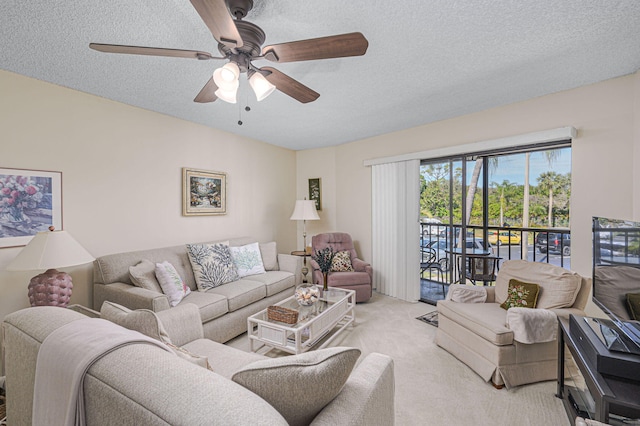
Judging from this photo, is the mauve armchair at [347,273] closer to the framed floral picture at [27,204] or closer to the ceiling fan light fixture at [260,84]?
the ceiling fan light fixture at [260,84]

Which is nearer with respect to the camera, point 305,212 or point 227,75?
point 227,75

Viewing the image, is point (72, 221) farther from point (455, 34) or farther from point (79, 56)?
point (455, 34)

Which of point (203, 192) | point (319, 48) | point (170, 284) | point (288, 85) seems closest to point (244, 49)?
point (288, 85)

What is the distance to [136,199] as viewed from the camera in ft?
9.43

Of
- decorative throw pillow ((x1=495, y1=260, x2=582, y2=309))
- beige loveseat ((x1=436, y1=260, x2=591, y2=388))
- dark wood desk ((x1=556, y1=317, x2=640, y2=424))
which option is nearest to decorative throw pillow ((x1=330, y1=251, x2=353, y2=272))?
beige loveseat ((x1=436, y1=260, x2=591, y2=388))

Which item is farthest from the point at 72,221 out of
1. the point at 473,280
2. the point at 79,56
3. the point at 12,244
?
the point at 473,280

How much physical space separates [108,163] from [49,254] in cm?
113

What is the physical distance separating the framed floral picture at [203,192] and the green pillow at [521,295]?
11.3 feet

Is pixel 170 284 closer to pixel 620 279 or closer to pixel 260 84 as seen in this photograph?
pixel 260 84

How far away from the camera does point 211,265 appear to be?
9.66ft

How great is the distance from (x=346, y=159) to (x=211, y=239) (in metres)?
2.51

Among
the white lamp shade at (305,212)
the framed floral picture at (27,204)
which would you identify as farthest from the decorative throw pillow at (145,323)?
the white lamp shade at (305,212)

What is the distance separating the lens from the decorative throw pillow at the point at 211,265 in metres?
2.86

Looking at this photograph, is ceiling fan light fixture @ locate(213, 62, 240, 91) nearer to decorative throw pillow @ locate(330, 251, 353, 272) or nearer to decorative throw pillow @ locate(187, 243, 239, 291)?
decorative throw pillow @ locate(187, 243, 239, 291)
